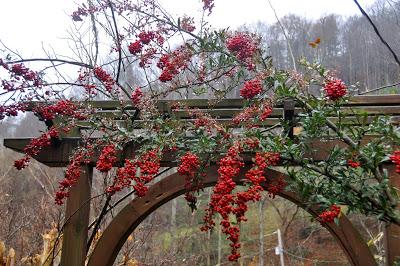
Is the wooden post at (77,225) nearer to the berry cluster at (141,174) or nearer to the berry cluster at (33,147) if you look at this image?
the berry cluster at (33,147)

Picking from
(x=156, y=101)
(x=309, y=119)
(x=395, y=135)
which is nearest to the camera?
(x=395, y=135)

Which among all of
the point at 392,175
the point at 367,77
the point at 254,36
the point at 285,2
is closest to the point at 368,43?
the point at 367,77

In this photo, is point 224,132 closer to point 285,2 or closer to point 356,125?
point 356,125

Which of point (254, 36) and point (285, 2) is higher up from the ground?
point (285, 2)

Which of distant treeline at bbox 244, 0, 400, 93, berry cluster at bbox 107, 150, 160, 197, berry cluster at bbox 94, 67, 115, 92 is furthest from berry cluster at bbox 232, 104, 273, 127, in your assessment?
distant treeline at bbox 244, 0, 400, 93

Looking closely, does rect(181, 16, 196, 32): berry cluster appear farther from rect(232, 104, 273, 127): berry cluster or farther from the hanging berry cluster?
the hanging berry cluster

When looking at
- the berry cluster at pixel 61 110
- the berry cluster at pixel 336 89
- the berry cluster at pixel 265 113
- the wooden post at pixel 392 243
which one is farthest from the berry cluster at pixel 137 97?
the wooden post at pixel 392 243

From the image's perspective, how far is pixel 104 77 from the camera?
2.16 meters

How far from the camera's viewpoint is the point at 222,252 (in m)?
11.1

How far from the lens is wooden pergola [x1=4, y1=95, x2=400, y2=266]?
2.34 metres

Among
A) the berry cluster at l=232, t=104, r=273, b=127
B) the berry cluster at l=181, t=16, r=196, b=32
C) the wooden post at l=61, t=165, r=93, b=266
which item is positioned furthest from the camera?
the wooden post at l=61, t=165, r=93, b=266

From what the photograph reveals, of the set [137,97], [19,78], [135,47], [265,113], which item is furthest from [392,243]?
[19,78]

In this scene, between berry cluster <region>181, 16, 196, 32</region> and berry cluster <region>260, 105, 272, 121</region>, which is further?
berry cluster <region>181, 16, 196, 32</region>

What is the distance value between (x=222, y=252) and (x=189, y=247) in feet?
3.96
